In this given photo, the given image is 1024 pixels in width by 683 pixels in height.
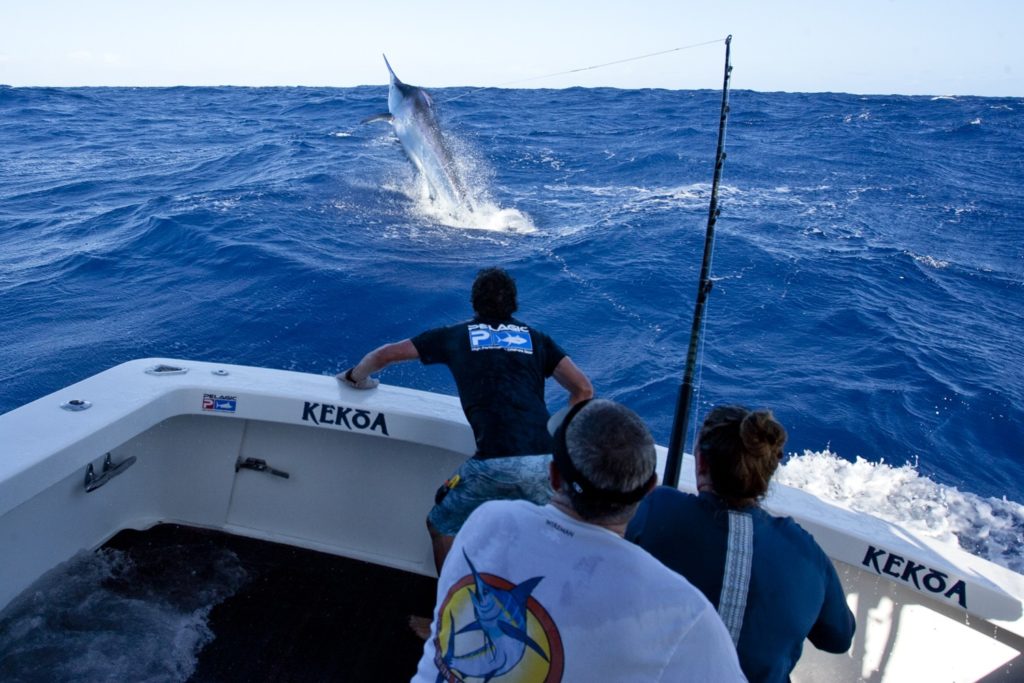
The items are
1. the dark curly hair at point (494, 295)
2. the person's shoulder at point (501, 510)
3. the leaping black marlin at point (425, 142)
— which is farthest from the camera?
the leaping black marlin at point (425, 142)

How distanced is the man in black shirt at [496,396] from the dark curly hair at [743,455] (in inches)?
41.9

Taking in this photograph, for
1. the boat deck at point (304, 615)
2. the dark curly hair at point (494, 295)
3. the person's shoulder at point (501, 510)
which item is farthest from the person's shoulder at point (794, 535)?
the boat deck at point (304, 615)

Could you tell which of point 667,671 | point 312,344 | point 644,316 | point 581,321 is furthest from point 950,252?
point 667,671

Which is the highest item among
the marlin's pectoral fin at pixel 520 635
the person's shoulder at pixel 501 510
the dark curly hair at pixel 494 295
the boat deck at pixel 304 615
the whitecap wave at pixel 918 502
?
the dark curly hair at pixel 494 295

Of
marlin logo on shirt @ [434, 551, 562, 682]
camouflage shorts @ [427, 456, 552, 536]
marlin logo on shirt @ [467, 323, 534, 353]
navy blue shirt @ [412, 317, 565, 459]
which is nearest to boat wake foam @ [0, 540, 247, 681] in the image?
camouflage shorts @ [427, 456, 552, 536]

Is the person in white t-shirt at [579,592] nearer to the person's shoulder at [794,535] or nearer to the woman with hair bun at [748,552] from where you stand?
the woman with hair bun at [748,552]

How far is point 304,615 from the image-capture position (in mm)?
3076

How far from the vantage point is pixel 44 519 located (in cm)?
280

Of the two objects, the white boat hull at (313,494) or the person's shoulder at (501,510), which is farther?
the white boat hull at (313,494)

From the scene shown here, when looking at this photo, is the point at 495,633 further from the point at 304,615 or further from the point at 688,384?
the point at 304,615

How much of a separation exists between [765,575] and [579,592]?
53 cm

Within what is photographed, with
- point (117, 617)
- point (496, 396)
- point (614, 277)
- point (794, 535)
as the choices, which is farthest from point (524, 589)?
point (614, 277)

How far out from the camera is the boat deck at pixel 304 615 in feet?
9.22

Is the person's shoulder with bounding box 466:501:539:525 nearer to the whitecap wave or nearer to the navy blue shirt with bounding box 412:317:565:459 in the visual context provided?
the navy blue shirt with bounding box 412:317:565:459
